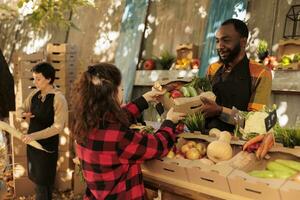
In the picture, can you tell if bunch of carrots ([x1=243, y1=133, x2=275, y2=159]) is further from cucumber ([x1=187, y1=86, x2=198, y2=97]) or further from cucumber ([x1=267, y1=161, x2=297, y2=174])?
cucumber ([x1=187, y1=86, x2=198, y2=97])

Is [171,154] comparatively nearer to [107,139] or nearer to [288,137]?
[107,139]

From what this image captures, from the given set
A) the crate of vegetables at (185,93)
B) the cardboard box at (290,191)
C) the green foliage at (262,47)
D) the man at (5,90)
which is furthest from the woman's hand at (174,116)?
the green foliage at (262,47)

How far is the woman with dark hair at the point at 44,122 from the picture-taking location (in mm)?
3629

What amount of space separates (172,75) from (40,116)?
205 centimetres

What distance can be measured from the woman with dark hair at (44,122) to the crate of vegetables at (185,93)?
5.53 ft

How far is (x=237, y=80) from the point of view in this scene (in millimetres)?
2377

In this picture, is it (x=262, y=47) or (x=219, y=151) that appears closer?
(x=219, y=151)

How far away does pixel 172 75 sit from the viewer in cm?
510

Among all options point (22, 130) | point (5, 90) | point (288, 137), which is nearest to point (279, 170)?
point (288, 137)

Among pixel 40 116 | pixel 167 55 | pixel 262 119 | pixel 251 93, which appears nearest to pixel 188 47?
pixel 167 55

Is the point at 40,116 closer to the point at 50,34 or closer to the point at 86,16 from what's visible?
the point at 86,16

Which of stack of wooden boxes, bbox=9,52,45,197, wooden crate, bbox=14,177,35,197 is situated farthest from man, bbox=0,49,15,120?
wooden crate, bbox=14,177,35,197

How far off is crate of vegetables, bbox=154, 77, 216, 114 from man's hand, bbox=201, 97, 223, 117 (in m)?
0.02

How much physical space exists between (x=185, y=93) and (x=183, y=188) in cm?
58
